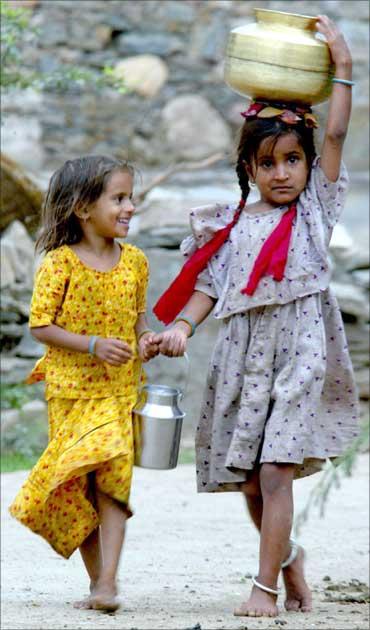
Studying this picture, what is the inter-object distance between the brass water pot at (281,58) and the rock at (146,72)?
538cm

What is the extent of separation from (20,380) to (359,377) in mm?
1917

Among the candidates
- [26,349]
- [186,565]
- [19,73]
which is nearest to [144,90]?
[19,73]

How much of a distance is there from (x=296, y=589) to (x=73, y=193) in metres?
1.22

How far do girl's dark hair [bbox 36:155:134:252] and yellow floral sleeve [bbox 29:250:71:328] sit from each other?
0.08m

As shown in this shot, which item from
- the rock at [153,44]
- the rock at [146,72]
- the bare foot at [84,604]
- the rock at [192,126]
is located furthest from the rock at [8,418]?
the bare foot at [84,604]

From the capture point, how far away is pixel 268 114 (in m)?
3.52

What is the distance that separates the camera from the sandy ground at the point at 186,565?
3.48 m

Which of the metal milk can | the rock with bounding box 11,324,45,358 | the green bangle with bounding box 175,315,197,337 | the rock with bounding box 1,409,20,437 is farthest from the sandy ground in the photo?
the rock with bounding box 11,324,45,358

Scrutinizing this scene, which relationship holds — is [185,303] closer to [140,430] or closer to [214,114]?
[140,430]

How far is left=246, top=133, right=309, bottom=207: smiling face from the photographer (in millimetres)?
3527

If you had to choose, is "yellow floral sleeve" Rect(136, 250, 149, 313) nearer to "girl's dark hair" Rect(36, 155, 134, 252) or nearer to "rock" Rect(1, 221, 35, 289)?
"girl's dark hair" Rect(36, 155, 134, 252)

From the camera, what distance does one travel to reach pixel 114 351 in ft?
11.3

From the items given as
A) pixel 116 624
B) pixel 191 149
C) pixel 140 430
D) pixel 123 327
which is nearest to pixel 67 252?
pixel 123 327

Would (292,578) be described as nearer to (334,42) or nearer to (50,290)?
(50,290)
